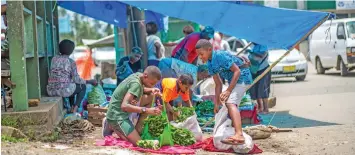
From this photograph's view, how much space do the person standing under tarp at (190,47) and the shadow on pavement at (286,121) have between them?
1.77 m

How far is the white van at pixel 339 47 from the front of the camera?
62.5 ft

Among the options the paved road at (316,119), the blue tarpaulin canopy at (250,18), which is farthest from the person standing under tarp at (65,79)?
the paved road at (316,119)

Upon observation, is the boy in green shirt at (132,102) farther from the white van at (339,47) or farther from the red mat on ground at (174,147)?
the white van at (339,47)

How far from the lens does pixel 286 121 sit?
33.8 feet

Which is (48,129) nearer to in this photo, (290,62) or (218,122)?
(218,122)

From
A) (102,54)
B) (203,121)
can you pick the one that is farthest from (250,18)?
(102,54)

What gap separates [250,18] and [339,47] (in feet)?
35.8

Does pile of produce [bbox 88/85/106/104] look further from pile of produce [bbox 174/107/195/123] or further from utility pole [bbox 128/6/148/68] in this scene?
pile of produce [bbox 174/107/195/123]

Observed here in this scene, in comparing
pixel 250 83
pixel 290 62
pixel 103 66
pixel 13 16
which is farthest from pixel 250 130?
pixel 290 62

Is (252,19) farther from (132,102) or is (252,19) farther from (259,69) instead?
(132,102)

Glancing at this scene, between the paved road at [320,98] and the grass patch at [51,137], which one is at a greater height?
the grass patch at [51,137]

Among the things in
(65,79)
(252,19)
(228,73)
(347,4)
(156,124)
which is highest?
(347,4)

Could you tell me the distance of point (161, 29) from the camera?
17.6 m

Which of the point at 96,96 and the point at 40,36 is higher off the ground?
the point at 40,36
